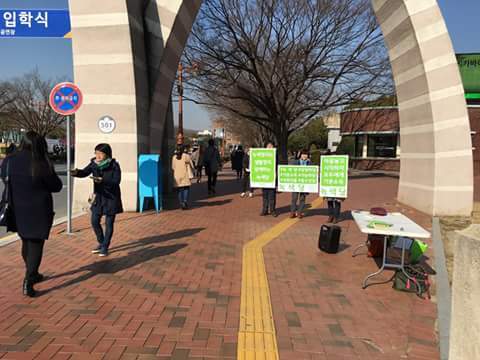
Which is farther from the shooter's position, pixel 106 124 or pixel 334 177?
pixel 106 124

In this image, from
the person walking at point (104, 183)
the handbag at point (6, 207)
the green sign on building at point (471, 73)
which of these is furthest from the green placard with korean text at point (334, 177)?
the green sign on building at point (471, 73)

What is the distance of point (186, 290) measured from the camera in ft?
14.6

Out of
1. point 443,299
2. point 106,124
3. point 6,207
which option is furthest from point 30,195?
point 106,124

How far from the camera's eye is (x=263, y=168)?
30.9ft

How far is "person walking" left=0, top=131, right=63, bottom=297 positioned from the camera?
13.4 feet

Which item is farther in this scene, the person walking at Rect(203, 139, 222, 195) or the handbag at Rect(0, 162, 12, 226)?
the person walking at Rect(203, 139, 222, 195)

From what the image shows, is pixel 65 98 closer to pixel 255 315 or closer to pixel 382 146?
pixel 255 315

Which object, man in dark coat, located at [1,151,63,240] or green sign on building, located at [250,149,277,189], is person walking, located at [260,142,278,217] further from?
man in dark coat, located at [1,151,63,240]

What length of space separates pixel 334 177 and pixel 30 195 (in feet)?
20.4

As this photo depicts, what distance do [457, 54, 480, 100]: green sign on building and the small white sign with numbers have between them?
→ 109 feet

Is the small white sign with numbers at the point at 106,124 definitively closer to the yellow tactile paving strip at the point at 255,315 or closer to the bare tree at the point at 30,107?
the yellow tactile paving strip at the point at 255,315

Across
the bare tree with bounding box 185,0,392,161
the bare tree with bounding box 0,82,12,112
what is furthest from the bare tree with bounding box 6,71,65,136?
the bare tree with bounding box 185,0,392,161

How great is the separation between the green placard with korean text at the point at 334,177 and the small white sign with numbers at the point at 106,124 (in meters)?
5.08

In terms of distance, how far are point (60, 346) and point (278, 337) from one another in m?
1.88
